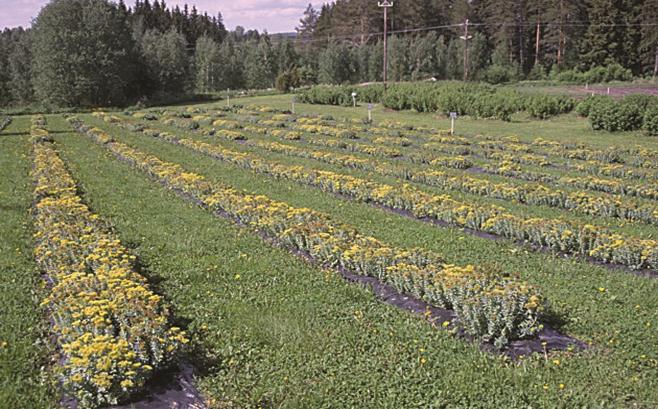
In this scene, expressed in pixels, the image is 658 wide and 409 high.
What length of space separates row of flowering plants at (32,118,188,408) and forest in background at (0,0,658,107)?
167 feet

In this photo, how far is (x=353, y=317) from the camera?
24.6ft

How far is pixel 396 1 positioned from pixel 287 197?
7861 centimetres

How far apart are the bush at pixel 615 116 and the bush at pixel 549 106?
207 inches

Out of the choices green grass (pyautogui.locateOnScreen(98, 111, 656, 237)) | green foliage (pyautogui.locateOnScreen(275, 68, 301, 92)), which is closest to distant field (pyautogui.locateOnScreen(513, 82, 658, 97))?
green foliage (pyautogui.locateOnScreen(275, 68, 301, 92))

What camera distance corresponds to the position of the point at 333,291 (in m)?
8.39

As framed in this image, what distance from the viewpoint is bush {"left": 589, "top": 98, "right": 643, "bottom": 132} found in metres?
27.3

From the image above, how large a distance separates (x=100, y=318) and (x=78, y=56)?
183 ft

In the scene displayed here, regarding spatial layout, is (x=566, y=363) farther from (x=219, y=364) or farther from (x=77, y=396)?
(x=77, y=396)

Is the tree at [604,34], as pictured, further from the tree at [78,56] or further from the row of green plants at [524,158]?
the tree at [78,56]

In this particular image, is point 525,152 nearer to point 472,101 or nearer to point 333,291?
point 333,291

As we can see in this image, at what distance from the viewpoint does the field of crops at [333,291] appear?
586 centimetres

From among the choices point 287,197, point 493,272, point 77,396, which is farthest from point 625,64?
point 77,396

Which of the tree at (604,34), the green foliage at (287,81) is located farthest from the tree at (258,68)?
the tree at (604,34)

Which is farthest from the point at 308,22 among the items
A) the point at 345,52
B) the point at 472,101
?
the point at 472,101
